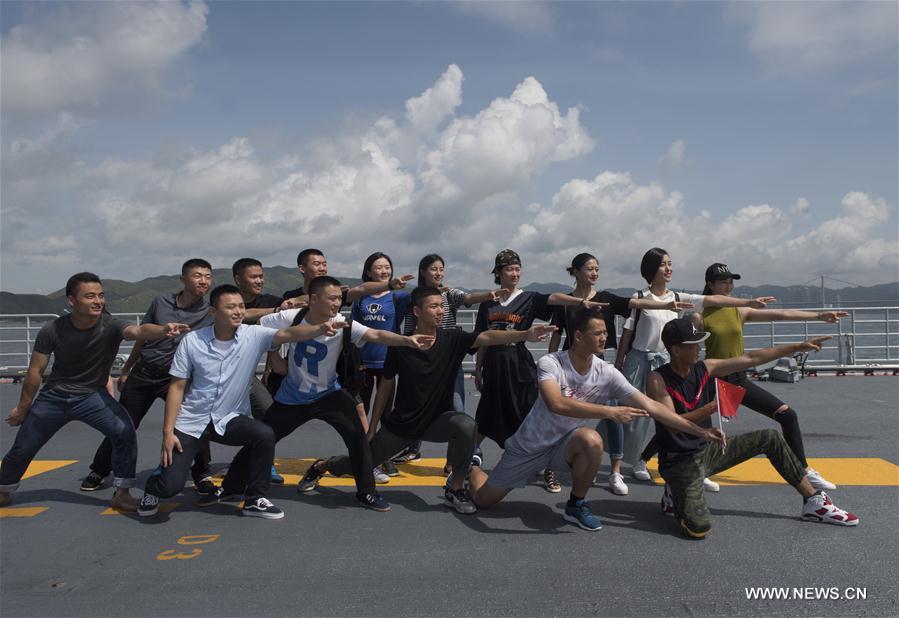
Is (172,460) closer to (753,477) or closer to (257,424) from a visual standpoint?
(257,424)

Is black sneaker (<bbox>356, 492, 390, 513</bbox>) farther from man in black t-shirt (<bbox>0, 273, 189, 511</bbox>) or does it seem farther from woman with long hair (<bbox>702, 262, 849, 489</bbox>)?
woman with long hair (<bbox>702, 262, 849, 489</bbox>)

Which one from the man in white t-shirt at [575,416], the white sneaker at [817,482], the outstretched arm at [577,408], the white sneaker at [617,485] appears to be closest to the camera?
the outstretched arm at [577,408]

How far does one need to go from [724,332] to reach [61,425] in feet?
16.7

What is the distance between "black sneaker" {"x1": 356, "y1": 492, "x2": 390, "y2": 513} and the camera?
4535 millimetres

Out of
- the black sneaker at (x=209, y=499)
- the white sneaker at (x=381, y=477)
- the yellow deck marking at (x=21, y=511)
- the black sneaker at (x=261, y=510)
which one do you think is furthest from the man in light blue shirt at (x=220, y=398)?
the white sneaker at (x=381, y=477)

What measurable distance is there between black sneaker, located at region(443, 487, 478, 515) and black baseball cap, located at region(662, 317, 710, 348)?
1766 mm

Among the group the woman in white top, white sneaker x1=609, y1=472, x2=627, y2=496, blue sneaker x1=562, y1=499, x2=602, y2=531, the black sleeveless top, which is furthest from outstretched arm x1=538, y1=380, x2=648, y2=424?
the woman in white top

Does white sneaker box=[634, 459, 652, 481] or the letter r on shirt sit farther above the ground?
the letter r on shirt

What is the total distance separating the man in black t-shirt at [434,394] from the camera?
15.0 ft

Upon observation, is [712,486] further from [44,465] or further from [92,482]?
[44,465]

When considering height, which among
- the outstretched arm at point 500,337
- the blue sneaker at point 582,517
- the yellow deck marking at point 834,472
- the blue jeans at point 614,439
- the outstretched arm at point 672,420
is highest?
the outstretched arm at point 500,337

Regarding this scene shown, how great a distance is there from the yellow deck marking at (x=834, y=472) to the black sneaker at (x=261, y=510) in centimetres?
306

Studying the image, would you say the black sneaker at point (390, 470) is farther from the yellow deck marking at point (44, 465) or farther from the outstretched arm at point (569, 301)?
the yellow deck marking at point (44, 465)

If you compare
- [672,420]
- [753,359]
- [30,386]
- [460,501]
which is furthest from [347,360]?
[753,359]
